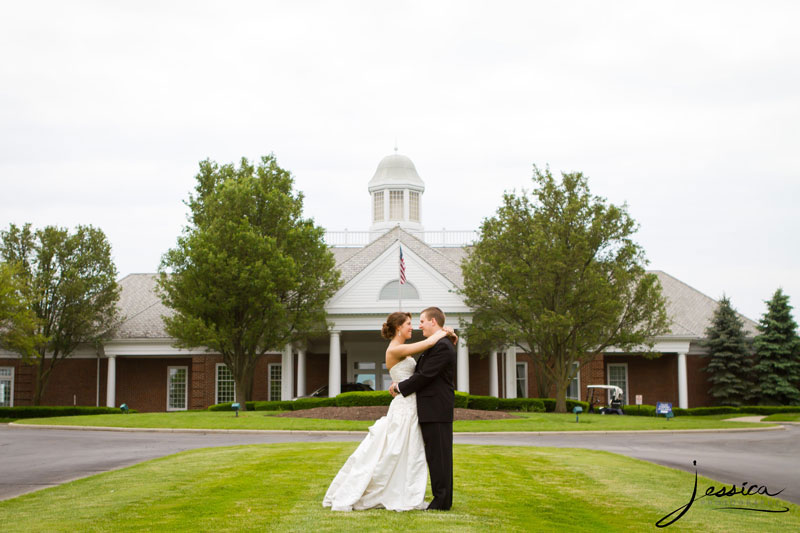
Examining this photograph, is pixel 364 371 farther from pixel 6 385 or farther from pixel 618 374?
pixel 6 385

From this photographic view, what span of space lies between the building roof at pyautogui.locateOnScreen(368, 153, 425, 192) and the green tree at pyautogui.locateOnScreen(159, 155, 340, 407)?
497 inches

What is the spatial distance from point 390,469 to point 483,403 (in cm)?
2306

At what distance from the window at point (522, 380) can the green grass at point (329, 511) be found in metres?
28.0

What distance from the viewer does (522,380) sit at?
40.9m

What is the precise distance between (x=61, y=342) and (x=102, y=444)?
68.5 feet

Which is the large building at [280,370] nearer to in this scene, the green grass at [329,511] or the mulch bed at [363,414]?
the mulch bed at [363,414]

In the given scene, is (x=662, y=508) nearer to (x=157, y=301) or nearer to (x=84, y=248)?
(x=84, y=248)

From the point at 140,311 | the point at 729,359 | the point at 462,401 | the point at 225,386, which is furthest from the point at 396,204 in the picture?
the point at 462,401

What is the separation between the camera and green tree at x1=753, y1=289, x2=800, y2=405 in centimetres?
3838

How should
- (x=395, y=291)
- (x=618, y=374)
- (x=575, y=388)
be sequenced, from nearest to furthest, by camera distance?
(x=395, y=291) < (x=575, y=388) < (x=618, y=374)

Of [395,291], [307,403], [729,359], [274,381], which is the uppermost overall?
[395,291]

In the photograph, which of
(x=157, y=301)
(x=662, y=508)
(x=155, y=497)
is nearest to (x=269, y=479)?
(x=155, y=497)

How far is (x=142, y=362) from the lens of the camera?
40.7 metres

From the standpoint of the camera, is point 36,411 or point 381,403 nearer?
point 381,403
